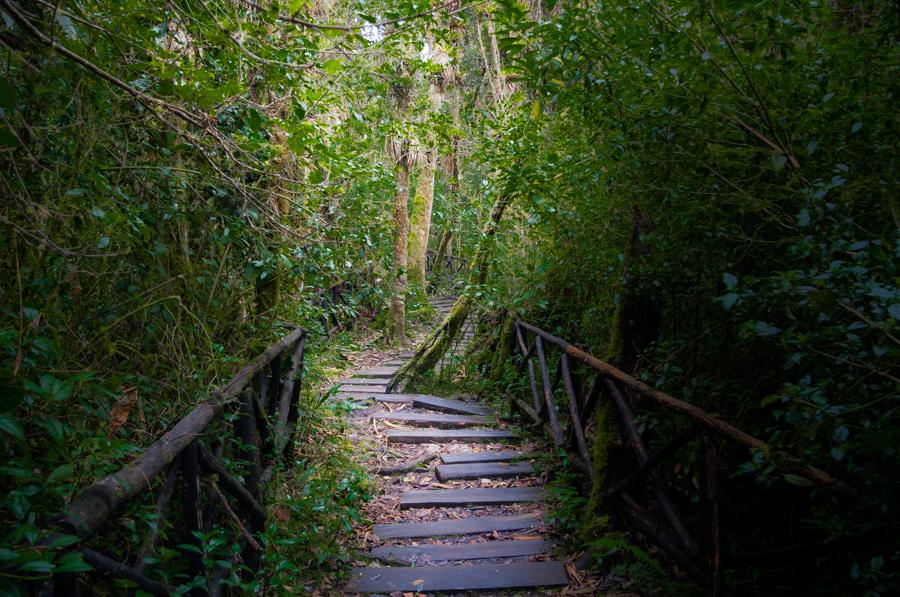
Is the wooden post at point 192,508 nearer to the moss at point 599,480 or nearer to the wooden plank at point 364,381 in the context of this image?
the moss at point 599,480

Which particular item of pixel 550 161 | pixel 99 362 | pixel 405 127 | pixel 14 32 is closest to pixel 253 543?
pixel 99 362

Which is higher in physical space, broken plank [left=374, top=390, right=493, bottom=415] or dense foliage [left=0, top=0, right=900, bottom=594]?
dense foliage [left=0, top=0, right=900, bottom=594]

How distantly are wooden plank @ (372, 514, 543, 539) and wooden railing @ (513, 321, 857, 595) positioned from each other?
1.91ft

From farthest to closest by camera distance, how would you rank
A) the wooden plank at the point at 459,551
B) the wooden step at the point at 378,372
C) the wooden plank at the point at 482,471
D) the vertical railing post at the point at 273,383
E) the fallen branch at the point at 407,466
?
the wooden step at the point at 378,372
the fallen branch at the point at 407,466
the wooden plank at the point at 482,471
the vertical railing post at the point at 273,383
the wooden plank at the point at 459,551

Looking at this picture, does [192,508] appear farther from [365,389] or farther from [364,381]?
[364,381]

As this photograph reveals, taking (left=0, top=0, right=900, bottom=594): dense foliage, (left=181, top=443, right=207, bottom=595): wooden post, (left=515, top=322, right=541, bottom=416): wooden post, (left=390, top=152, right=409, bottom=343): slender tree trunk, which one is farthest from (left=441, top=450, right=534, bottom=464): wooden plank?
(left=390, top=152, right=409, bottom=343): slender tree trunk

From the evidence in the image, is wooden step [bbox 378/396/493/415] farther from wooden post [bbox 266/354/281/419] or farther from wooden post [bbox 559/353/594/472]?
wooden post [bbox 266/354/281/419]

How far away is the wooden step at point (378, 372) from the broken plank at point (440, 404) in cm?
136

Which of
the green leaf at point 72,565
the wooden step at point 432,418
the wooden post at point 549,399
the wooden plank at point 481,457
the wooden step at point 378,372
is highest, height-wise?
the green leaf at point 72,565

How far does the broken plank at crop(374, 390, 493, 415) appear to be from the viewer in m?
6.80

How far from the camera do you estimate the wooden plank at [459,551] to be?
348 centimetres

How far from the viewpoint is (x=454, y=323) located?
8.33m

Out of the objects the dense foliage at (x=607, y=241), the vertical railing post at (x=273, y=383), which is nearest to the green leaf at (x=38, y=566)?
the dense foliage at (x=607, y=241)

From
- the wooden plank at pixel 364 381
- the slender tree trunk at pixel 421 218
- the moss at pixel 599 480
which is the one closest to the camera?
the moss at pixel 599 480
